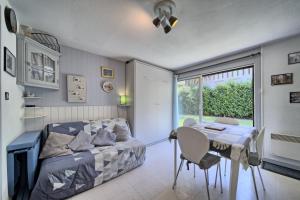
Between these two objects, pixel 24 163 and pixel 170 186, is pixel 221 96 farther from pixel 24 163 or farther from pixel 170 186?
pixel 24 163

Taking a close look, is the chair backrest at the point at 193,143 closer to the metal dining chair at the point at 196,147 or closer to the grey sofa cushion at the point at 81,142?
the metal dining chair at the point at 196,147

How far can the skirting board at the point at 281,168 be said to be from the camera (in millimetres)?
2072

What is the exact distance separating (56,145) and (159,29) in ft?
7.95

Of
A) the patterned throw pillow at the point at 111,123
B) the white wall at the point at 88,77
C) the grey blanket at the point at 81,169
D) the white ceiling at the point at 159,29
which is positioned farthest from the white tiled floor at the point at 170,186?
the white ceiling at the point at 159,29

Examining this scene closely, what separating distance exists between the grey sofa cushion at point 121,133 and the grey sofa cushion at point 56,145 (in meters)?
0.84

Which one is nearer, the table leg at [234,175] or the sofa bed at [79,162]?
the table leg at [234,175]

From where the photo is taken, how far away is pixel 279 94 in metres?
2.34

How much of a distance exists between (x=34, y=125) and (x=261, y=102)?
434 centimetres

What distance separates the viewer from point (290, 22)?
1.79m

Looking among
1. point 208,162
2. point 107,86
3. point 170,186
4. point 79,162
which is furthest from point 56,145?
point 208,162

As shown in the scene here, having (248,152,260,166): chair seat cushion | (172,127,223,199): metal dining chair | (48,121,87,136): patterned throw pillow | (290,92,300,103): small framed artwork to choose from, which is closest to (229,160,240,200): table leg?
(172,127,223,199): metal dining chair

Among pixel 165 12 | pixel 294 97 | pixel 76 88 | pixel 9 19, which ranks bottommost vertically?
pixel 294 97

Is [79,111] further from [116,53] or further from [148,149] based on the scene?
[148,149]

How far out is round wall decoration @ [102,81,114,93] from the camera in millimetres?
3066
